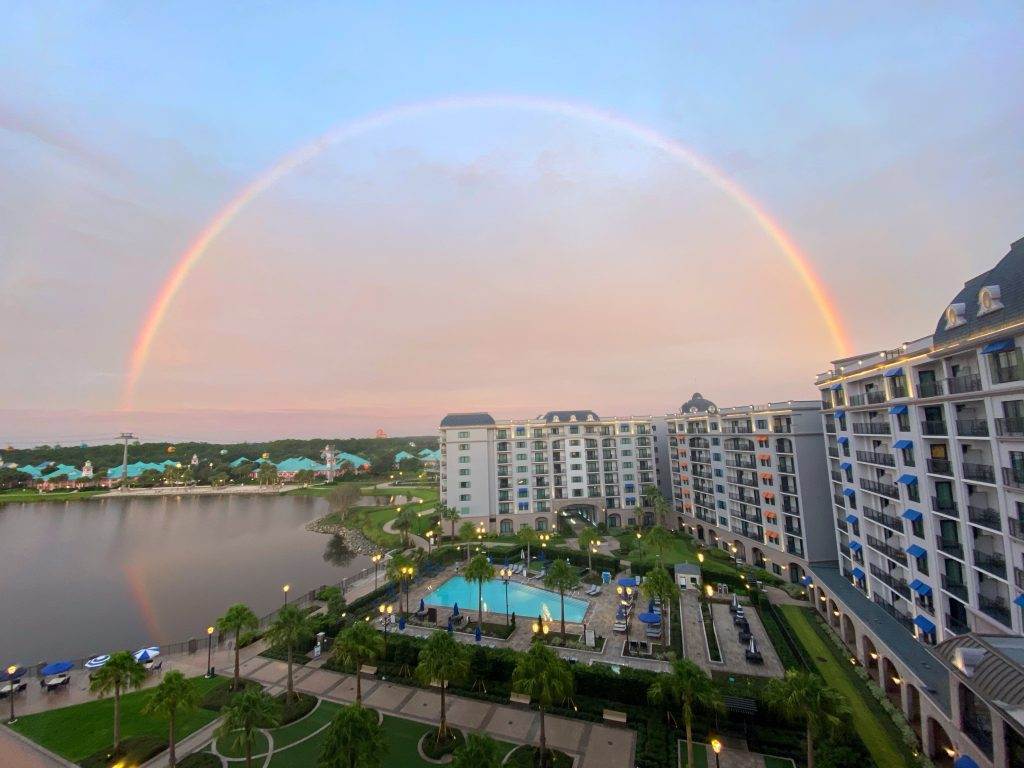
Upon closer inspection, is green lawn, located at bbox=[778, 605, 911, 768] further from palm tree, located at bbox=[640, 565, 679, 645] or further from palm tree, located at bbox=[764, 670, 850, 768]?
palm tree, located at bbox=[640, 565, 679, 645]

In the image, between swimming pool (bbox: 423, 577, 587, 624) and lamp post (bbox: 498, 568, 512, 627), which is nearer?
lamp post (bbox: 498, 568, 512, 627)

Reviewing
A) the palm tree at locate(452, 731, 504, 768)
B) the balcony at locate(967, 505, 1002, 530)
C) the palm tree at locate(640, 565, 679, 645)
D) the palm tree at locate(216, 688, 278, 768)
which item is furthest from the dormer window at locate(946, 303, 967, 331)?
the palm tree at locate(216, 688, 278, 768)

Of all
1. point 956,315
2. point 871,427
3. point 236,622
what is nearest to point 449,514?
point 236,622

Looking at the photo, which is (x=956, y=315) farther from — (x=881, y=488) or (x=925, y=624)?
(x=925, y=624)

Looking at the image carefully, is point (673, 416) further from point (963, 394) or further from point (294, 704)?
point (294, 704)

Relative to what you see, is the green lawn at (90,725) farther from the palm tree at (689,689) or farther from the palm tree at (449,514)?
the palm tree at (449,514)
